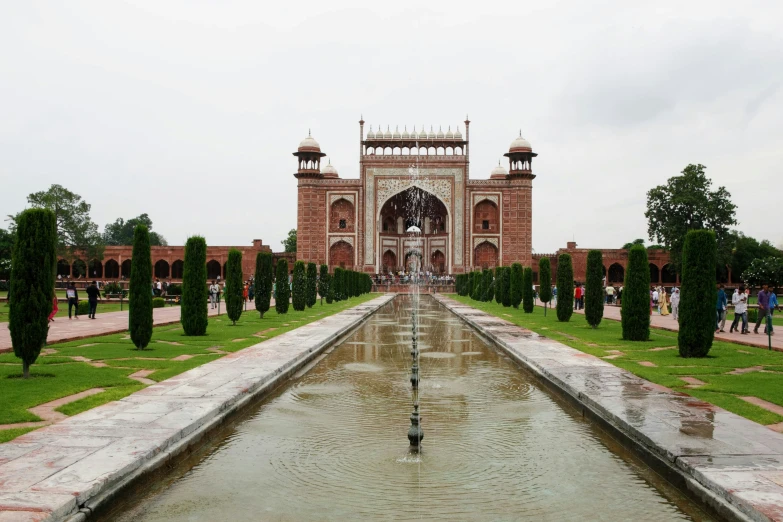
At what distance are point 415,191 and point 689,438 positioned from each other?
3663cm

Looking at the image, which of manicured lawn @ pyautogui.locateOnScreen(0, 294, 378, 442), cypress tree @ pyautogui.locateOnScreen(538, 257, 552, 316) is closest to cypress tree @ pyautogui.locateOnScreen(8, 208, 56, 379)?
manicured lawn @ pyautogui.locateOnScreen(0, 294, 378, 442)

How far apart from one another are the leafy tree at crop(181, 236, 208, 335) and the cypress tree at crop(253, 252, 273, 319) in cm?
409

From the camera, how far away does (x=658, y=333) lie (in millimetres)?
11820

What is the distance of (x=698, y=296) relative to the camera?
319 inches

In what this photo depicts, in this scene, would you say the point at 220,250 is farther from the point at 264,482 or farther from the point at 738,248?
the point at 264,482

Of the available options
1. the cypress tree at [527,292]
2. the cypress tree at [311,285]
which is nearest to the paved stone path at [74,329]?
the cypress tree at [311,285]

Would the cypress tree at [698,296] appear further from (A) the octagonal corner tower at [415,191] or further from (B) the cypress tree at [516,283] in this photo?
(A) the octagonal corner tower at [415,191]

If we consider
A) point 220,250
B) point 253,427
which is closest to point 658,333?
point 253,427

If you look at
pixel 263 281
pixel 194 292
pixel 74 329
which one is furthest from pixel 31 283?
pixel 263 281

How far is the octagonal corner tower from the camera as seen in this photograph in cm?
3884

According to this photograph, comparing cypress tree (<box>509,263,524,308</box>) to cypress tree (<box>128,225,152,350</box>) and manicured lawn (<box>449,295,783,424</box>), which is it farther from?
cypress tree (<box>128,225,152,350</box>)

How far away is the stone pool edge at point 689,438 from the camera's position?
2.85 metres

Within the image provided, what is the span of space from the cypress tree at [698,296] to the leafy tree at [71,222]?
3241cm

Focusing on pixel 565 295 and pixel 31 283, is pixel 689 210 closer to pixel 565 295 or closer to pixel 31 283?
pixel 565 295
